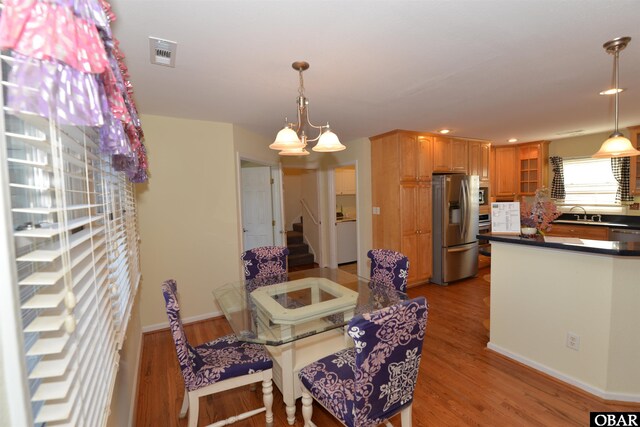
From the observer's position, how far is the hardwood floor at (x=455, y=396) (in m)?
1.89

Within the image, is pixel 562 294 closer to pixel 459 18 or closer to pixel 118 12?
pixel 459 18

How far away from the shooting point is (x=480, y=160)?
518 centimetres

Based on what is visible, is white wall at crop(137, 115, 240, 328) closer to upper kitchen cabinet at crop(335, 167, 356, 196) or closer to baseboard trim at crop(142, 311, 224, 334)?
baseboard trim at crop(142, 311, 224, 334)

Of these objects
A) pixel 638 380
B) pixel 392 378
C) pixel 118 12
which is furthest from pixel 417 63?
pixel 638 380

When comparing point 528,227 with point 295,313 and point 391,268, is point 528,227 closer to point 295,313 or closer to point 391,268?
point 391,268

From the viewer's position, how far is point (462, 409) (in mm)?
1963

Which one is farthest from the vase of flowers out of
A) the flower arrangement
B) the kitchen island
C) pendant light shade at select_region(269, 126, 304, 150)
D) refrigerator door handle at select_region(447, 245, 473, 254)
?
pendant light shade at select_region(269, 126, 304, 150)

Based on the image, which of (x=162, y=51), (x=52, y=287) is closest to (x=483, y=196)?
(x=162, y=51)

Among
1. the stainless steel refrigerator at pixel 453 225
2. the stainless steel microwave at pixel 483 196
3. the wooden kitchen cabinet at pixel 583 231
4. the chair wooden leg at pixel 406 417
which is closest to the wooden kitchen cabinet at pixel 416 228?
the stainless steel refrigerator at pixel 453 225

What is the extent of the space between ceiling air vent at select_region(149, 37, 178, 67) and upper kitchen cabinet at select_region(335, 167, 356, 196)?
15.0ft

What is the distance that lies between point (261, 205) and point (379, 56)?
10.3 ft

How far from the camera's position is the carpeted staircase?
5.94 meters

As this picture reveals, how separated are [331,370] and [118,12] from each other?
2157 millimetres

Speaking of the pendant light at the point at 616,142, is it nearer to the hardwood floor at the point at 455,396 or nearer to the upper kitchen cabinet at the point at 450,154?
the hardwood floor at the point at 455,396
